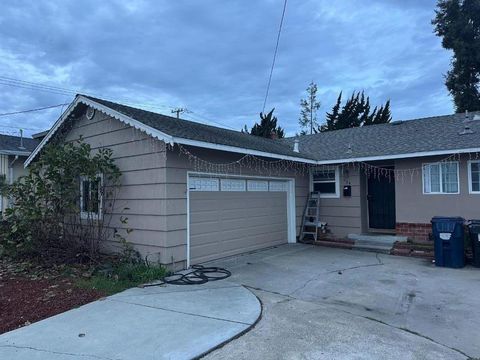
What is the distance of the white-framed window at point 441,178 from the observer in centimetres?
1051

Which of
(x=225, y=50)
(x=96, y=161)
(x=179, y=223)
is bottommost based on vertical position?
(x=179, y=223)

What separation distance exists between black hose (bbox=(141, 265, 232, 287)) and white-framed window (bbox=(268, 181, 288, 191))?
3851 millimetres

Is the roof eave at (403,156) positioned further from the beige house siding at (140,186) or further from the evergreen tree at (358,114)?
the evergreen tree at (358,114)

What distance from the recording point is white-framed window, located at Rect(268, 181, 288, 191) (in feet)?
37.6

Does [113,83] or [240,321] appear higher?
[113,83]

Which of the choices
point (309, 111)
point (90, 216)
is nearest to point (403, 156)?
point (90, 216)

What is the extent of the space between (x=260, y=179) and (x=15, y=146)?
40.6ft

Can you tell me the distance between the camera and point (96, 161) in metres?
8.31

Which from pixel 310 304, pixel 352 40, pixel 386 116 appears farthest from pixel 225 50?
pixel 386 116

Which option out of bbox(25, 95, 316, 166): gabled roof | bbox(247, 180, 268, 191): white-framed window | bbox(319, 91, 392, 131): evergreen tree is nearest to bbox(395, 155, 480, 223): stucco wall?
bbox(25, 95, 316, 166): gabled roof

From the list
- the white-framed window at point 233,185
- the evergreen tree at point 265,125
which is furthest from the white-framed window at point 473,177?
the evergreen tree at point 265,125

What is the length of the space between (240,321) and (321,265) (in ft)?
14.4

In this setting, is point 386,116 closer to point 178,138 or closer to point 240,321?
point 178,138

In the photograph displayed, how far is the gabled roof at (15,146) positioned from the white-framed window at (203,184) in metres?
10.7
